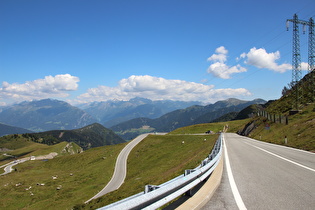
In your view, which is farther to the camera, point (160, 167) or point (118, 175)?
point (118, 175)

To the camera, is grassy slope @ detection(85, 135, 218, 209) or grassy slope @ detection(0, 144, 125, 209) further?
grassy slope @ detection(0, 144, 125, 209)

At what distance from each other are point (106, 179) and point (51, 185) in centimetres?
1637

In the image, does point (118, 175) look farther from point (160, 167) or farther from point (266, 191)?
point (266, 191)

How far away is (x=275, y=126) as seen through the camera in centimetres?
4488

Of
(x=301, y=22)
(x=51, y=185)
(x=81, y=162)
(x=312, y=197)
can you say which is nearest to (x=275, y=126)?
(x=301, y=22)

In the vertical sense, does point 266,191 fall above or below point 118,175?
above

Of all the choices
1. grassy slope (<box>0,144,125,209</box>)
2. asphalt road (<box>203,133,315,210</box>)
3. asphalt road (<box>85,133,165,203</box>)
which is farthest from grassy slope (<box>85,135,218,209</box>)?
grassy slope (<box>0,144,125,209</box>)

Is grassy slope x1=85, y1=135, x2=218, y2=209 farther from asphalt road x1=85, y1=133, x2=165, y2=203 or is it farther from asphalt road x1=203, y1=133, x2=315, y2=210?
asphalt road x1=203, y1=133, x2=315, y2=210

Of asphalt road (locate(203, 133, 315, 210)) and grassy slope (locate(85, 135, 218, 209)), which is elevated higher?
asphalt road (locate(203, 133, 315, 210))

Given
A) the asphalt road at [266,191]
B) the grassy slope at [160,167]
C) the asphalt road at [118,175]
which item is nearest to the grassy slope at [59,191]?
the asphalt road at [118,175]

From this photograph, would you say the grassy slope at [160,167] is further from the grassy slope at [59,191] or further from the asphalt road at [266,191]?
the grassy slope at [59,191]

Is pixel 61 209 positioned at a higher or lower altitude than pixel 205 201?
lower

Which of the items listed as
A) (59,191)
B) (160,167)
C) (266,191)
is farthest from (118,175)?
(266,191)

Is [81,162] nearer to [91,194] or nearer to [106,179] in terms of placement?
[106,179]
